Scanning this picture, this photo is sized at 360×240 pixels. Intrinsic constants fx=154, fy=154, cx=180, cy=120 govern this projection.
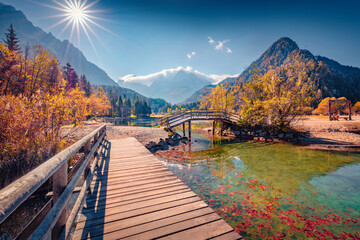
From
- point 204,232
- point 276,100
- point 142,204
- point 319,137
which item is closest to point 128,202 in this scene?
point 142,204

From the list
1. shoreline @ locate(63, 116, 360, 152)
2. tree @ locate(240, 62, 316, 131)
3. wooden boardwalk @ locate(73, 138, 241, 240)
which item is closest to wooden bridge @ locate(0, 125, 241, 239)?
A: wooden boardwalk @ locate(73, 138, 241, 240)

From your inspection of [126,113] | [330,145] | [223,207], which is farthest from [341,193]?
[126,113]

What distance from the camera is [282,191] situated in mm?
6488

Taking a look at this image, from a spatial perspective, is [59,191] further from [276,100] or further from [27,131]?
[276,100]

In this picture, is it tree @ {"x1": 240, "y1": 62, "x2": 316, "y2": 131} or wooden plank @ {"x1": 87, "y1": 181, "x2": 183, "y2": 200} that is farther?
tree @ {"x1": 240, "y1": 62, "x2": 316, "y2": 131}

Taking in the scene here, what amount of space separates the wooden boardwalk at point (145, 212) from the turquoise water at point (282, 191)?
7.55ft

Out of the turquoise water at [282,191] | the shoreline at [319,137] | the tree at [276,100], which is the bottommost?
the turquoise water at [282,191]

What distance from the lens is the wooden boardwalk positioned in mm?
2393

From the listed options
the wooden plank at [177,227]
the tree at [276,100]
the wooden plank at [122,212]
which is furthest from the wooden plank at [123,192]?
the tree at [276,100]

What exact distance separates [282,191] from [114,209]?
670 cm

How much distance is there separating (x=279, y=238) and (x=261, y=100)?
60.3ft

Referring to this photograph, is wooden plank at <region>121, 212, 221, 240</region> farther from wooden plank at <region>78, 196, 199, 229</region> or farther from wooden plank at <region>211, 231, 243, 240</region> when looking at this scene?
wooden plank at <region>78, 196, 199, 229</region>

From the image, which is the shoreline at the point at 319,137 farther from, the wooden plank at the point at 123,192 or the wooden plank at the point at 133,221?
the wooden plank at the point at 133,221

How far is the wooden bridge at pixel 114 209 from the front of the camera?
1491 mm
